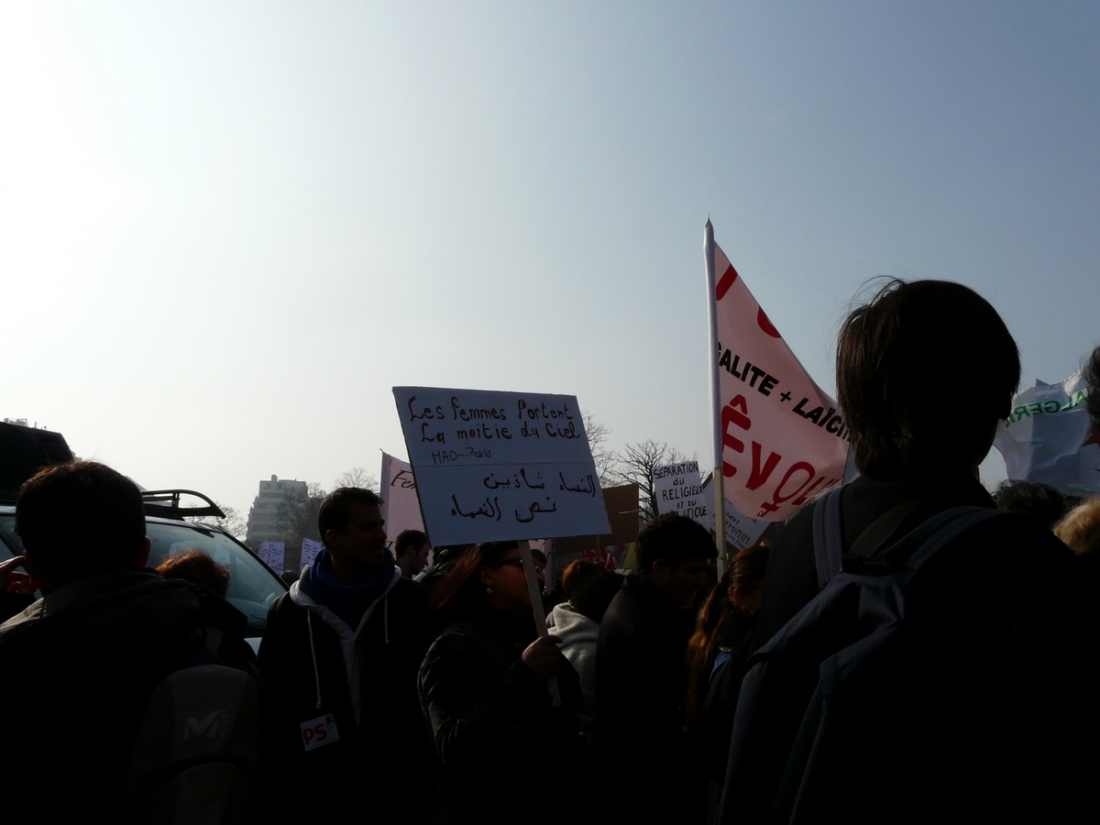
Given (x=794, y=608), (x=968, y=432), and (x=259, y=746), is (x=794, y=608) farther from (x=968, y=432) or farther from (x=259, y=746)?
(x=259, y=746)

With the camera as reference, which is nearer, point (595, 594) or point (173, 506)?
point (595, 594)

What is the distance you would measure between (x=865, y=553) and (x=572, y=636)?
2583 millimetres

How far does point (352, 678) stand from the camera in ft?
12.0

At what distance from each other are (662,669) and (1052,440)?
5.76 metres

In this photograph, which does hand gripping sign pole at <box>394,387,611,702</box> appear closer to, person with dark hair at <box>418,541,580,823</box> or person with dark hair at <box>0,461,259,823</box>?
person with dark hair at <box>418,541,580,823</box>

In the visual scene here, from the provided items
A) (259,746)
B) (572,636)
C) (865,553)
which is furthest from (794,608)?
(572,636)

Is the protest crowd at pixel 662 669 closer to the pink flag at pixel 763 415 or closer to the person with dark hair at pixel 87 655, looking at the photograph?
the person with dark hair at pixel 87 655

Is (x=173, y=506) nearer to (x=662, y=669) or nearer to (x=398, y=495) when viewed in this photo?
(x=662, y=669)

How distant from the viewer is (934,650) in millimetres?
1267

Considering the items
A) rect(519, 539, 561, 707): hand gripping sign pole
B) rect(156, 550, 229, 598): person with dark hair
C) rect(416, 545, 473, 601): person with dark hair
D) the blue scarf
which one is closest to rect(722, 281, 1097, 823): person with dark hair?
rect(519, 539, 561, 707): hand gripping sign pole

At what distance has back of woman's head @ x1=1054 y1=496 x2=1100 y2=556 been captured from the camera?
2.07 metres

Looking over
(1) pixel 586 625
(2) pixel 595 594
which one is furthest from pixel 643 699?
(2) pixel 595 594

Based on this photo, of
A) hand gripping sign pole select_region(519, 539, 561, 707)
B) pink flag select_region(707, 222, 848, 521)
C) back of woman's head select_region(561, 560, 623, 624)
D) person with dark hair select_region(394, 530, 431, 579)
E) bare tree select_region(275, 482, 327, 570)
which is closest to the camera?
hand gripping sign pole select_region(519, 539, 561, 707)

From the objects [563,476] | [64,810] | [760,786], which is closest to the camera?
[760,786]
